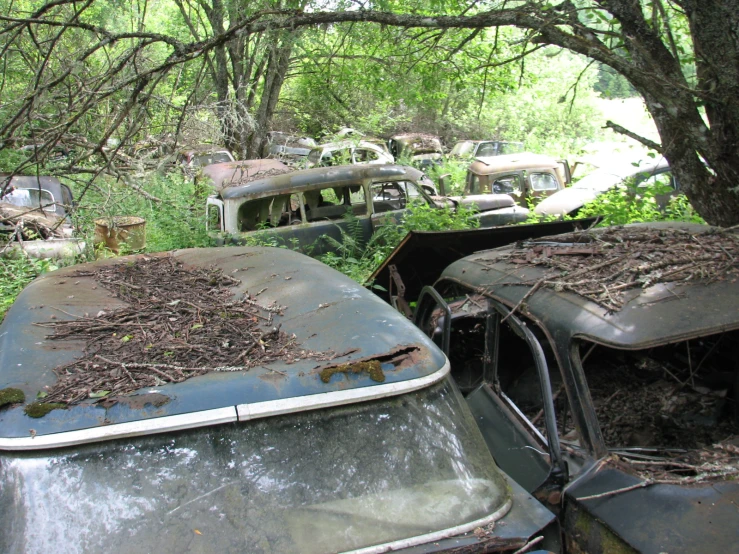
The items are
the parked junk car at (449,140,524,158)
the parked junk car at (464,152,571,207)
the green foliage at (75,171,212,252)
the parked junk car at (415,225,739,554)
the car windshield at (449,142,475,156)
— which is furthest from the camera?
the car windshield at (449,142,475,156)

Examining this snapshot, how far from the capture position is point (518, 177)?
13.5m

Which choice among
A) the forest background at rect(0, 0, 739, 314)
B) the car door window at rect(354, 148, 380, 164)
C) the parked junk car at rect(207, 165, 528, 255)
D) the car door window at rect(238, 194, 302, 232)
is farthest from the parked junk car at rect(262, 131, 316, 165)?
the car door window at rect(238, 194, 302, 232)

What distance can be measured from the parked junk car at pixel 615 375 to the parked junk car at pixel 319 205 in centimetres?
487

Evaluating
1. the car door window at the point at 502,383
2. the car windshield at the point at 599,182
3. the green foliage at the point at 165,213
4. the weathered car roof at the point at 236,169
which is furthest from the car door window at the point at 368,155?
the car door window at the point at 502,383

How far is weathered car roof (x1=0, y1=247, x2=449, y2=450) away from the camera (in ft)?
7.37

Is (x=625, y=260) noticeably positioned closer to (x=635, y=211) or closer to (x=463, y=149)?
(x=635, y=211)

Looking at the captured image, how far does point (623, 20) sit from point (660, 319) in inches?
114

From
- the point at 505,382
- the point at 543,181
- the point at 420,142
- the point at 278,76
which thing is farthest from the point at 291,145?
the point at 505,382

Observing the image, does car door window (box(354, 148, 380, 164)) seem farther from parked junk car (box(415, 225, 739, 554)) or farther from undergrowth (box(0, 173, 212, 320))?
parked junk car (box(415, 225, 739, 554))

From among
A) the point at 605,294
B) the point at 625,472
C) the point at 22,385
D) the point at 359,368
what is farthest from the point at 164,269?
the point at 625,472

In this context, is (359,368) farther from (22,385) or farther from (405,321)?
(22,385)

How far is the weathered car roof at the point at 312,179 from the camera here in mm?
9281

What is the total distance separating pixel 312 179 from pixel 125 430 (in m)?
7.55

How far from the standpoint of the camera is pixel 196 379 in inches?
96.8
